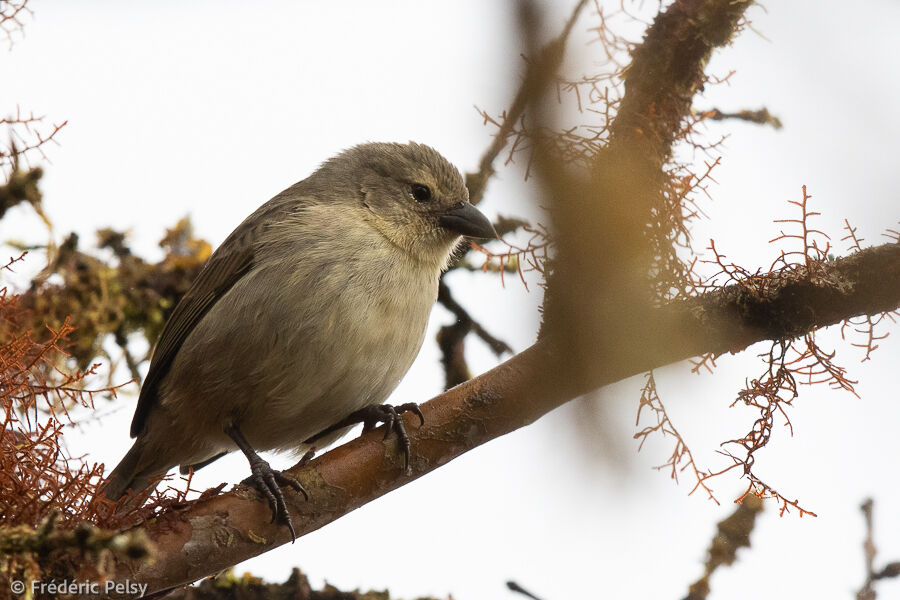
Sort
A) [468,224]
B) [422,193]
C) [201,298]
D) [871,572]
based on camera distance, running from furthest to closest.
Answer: [422,193] → [468,224] → [201,298] → [871,572]

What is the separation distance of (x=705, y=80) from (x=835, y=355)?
1.20 m

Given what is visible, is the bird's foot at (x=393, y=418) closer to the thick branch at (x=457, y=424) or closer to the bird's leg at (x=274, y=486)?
the thick branch at (x=457, y=424)

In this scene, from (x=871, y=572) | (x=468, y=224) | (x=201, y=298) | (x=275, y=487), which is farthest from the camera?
(x=468, y=224)

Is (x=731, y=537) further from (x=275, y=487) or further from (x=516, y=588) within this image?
(x=275, y=487)

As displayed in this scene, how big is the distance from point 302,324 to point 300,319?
0.03m

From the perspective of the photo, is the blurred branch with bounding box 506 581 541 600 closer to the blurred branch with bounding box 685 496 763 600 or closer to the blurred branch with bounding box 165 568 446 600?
the blurred branch with bounding box 685 496 763 600

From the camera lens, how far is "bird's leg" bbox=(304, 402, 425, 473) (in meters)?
3.62

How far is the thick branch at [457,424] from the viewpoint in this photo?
288 centimetres

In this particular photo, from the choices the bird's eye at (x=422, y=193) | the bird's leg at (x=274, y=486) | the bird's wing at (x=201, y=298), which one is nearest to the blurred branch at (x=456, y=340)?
the bird's eye at (x=422, y=193)

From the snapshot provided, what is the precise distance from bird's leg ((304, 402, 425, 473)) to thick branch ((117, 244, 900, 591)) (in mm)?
33

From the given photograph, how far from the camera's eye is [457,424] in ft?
11.7

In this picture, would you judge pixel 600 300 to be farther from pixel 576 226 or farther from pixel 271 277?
pixel 271 277

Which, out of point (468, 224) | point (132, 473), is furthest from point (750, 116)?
point (132, 473)

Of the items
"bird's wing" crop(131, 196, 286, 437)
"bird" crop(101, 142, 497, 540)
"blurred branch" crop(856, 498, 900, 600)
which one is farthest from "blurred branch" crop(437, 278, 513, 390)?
Result: "blurred branch" crop(856, 498, 900, 600)
